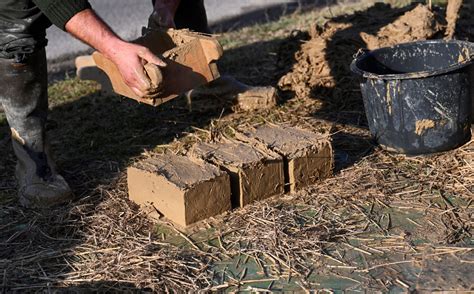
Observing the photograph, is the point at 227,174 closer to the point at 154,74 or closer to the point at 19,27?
the point at 154,74

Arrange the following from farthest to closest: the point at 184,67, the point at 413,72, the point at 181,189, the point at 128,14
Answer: the point at 128,14, the point at 413,72, the point at 184,67, the point at 181,189

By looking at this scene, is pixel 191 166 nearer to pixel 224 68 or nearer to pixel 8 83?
pixel 8 83

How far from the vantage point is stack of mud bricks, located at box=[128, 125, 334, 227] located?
3.90 meters

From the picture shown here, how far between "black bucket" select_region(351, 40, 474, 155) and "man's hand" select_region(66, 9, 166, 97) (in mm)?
1329

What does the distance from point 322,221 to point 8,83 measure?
72.4 inches

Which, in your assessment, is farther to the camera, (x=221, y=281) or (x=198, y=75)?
(x=198, y=75)

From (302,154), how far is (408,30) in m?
1.93

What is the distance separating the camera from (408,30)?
5637mm

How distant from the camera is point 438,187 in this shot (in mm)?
4109

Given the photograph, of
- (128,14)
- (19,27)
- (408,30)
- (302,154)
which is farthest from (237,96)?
(128,14)

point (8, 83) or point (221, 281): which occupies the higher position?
point (8, 83)

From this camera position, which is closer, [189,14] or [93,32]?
[93,32]

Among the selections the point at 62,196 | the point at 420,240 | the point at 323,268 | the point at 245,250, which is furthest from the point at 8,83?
the point at 420,240

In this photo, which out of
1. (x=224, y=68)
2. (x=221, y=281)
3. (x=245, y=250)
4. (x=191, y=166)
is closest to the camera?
(x=221, y=281)
